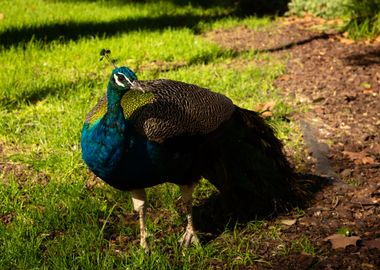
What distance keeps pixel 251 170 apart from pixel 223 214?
1.30 feet

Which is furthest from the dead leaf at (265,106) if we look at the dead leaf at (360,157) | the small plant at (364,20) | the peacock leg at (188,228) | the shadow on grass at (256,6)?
the shadow on grass at (256,6)

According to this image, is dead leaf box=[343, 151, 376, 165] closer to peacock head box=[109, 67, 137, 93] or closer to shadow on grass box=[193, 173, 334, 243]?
shadow on grass box=[193, 173, 334, 243]

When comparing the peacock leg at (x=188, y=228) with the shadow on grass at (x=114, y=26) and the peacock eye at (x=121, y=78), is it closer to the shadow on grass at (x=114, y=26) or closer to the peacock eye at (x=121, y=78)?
the peacock eye at (x=121, y=78)

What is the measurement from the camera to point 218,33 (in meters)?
8.37

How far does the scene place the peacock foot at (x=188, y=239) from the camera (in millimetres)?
3143

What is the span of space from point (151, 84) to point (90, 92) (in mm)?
2452

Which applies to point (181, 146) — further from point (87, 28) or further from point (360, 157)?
point (87, 28)

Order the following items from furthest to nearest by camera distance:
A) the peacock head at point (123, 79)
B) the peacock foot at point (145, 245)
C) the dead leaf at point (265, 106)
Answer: the dead leaf at point (265, 106) < the peacock foot at point (145, 245) < the peacock head at point (123, 79)

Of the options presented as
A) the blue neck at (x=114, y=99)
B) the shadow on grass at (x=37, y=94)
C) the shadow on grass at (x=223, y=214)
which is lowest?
the shadow on grass at (x=223, y=214)

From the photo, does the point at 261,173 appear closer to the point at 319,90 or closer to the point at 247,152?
the point at 247,152

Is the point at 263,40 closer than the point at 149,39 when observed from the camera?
No

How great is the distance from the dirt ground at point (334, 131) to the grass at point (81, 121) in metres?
0.23

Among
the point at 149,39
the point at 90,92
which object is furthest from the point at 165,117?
the point at 149,39

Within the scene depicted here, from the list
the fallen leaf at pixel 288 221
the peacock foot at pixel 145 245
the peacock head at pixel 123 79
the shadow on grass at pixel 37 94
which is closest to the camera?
the peacock head at pixel 123 79
